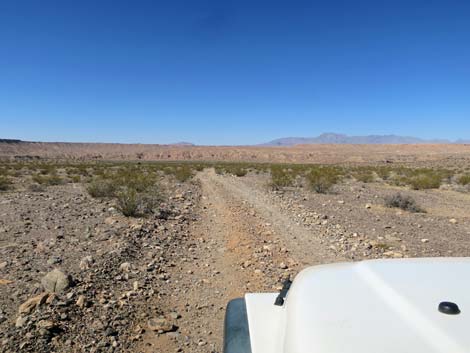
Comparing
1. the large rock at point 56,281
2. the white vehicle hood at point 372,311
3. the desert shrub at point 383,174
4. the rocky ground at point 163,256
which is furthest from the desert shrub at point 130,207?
the desert shrub at point 383,174

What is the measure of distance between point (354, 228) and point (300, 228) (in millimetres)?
1349

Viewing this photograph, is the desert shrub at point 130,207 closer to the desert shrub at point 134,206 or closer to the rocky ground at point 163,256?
the desert shrub at point 134,206

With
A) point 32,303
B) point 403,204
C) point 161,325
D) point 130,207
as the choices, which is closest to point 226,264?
point 161,325

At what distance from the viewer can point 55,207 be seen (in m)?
Answer: 11.4

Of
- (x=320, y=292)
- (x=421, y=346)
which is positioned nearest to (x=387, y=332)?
(x=421, y=346)

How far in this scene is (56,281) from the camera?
4965 millimetres

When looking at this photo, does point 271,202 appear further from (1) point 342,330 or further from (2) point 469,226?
(1) point 342,330

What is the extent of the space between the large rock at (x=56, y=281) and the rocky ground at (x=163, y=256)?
0.05 feet

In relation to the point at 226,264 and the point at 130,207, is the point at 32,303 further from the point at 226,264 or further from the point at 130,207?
the point at 130,207

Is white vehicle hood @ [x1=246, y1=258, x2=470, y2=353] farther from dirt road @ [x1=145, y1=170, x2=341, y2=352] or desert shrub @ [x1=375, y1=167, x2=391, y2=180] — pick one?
desert shrub @ [x1=375, y1=167, x2=391, y2=180]

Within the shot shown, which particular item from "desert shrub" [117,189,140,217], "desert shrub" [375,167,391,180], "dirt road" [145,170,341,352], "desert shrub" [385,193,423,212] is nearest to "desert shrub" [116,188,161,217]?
"desert shrub" [117,189,140,217]

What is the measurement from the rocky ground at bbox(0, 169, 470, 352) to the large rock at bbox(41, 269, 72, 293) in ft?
0.05

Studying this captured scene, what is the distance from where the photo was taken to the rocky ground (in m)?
4.05

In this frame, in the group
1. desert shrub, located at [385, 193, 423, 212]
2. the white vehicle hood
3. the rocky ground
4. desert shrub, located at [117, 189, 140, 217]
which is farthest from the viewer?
desert shrub, located at [385, 193, 423, 212]
